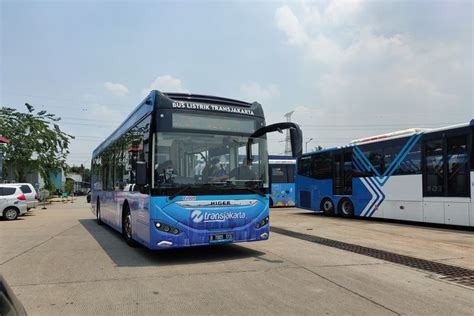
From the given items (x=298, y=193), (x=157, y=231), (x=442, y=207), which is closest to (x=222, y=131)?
(x=157, y=231)

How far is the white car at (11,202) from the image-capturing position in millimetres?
19395

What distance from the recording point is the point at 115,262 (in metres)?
7.99

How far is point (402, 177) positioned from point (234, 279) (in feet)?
35.1

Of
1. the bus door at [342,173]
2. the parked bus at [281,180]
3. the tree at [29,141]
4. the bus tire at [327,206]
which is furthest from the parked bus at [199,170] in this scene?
the tree at [29,141]

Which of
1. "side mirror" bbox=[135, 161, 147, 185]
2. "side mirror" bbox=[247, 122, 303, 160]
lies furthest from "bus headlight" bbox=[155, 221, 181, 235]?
"side mirror" bbox=[247, 122, 303, 160]

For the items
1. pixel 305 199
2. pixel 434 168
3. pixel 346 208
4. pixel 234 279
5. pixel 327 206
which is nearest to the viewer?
pixel 234 279

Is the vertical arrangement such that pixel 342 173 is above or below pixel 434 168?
below

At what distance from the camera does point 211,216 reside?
7.87 meters

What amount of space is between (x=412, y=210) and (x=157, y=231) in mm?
10535

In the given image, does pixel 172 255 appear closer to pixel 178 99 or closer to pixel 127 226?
pixel 127 226

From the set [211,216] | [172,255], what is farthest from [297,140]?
[172,255]

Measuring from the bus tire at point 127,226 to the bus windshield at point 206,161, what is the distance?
2.50 m

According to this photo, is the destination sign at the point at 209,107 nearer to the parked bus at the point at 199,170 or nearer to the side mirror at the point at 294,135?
the parked bus at the point at 199,170

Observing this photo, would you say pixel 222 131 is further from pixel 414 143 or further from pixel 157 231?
pixel 414 143
